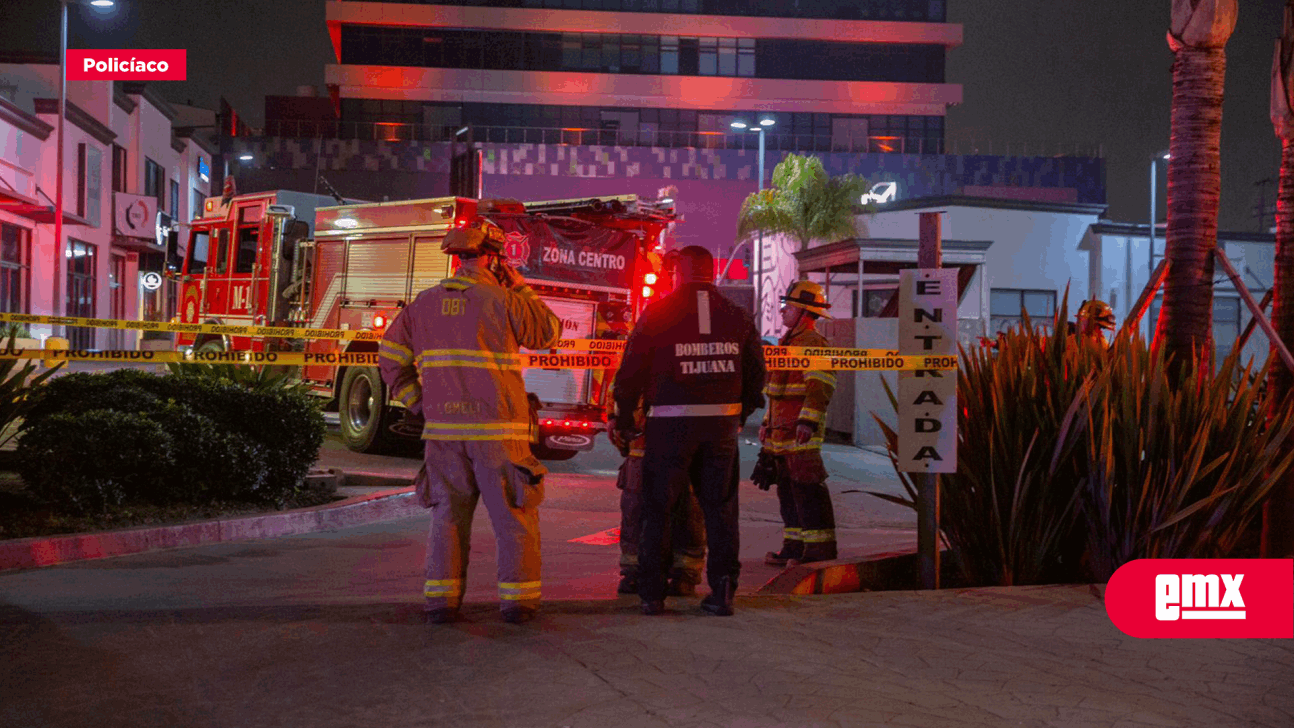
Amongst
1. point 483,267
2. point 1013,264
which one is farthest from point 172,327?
point 1013,264

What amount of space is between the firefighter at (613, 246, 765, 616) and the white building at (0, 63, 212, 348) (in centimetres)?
2363

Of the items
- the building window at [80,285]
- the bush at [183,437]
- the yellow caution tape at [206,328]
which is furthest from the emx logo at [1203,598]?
the building window at [80,285]

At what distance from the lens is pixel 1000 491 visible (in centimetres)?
662

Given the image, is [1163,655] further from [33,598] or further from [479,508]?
[479,508]

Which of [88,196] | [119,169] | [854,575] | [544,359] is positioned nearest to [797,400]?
[854,575]

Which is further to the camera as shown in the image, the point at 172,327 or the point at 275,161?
the point at 275,161

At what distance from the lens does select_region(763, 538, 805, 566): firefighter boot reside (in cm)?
792

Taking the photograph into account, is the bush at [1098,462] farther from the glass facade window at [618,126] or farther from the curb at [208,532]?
the glass facade window at [618,126]

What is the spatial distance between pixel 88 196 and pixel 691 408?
39.3m

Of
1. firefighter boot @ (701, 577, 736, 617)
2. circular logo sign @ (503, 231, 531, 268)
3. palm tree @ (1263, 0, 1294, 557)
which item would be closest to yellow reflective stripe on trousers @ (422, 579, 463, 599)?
firefighter boot @ (701, 577, 736, 617)

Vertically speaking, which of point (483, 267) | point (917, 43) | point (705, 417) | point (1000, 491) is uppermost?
point (917, 43)

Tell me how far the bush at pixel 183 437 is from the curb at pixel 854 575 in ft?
14.0

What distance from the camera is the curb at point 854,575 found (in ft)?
21.5

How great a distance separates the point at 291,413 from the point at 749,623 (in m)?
5.14
